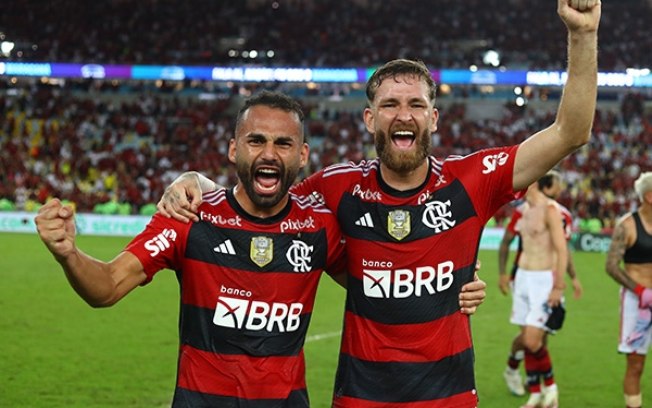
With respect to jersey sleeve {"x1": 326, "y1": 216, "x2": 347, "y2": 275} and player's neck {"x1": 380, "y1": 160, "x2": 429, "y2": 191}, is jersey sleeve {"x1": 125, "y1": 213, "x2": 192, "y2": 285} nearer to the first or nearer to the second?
jersey sleeve {"x1": 326, "y1": 216, "x2": 347, "y2": 275}

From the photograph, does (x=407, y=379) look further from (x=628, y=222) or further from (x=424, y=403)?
(x=628, y=222)

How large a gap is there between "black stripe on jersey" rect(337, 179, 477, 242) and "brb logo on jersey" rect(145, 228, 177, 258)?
783 millimetres

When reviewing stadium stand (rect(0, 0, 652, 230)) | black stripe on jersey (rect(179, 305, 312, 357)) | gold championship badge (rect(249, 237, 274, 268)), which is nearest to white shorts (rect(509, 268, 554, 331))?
black stripe on jersey (rect(179, 305, 312, 357))

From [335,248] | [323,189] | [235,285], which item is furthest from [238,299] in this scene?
[323,189]

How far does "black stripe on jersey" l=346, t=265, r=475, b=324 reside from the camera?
4.00 meters

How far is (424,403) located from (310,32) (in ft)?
139

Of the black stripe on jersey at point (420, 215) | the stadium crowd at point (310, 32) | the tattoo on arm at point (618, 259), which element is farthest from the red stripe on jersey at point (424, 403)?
the stadium crowd at point (310, 32)

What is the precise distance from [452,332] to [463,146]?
33.6 m

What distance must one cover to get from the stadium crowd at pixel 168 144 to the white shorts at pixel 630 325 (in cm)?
2083

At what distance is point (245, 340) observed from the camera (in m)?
3.77

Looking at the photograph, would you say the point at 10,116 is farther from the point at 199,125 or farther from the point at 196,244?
the point at 196,244

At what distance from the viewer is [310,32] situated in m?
45.3

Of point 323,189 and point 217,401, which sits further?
point 323,189

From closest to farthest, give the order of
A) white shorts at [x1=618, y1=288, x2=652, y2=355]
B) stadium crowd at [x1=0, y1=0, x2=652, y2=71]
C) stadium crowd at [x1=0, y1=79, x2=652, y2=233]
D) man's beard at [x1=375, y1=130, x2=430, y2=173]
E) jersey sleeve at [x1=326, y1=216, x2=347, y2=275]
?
man's beard at [x1=375, y1=130, x2=430, y2=173] < jersey sleeve at [x1=326, y1=216, x2=347, y2=275] < white shorts at [x1=618, y1=288, x2=652, y2=355] < stadium crowd at [x1=0, y1=79, x2=652, y2=233] < stadium crowd at [x1=0, y1=0, x2=652, y2=71]
